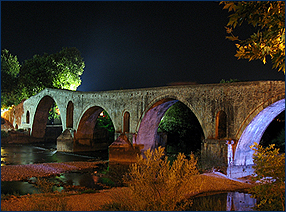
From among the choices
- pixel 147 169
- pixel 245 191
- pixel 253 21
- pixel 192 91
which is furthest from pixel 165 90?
pixel 253 21

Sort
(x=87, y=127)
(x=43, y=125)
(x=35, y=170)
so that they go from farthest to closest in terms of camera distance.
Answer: (x=43, y=125) → (x=87, y=127) → (x=35, y=170)

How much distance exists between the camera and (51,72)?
41.2 metres

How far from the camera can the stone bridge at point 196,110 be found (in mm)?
15422

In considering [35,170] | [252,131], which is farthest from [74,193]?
[252,131]

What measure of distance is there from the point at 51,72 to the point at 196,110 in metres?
29.0

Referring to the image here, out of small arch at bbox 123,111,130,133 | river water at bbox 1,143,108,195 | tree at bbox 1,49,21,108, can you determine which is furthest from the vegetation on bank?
tree at bbox 1,49,21,108

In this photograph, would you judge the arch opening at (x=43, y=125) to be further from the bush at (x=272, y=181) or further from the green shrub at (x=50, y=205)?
the bush at (x=272, y=181)

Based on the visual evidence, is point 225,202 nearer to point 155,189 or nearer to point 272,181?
point 272,181

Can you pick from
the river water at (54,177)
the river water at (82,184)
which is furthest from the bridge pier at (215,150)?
the river water at (54,177)

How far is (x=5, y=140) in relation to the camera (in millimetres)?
32688

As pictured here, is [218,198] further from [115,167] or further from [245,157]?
[115,167]

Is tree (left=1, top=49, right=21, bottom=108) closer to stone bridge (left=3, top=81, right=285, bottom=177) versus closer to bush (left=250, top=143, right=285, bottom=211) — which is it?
stone bridge (left=3, top=81, right=285, bottom=177)

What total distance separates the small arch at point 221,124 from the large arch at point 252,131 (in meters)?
1.15

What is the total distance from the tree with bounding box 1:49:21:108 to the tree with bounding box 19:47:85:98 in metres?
1.94
